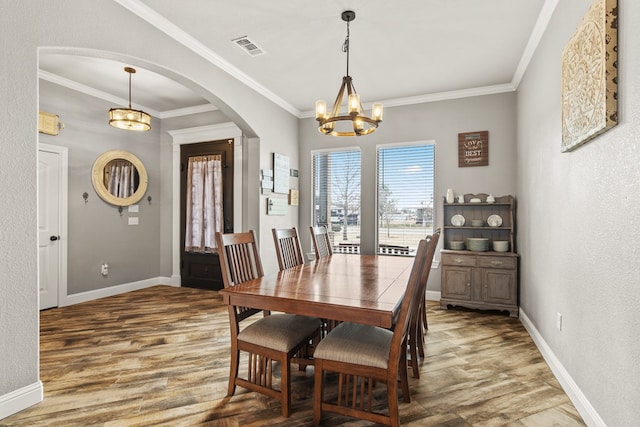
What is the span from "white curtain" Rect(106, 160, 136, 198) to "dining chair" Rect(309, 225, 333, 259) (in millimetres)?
3290

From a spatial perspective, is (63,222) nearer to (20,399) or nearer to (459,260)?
(20,399)

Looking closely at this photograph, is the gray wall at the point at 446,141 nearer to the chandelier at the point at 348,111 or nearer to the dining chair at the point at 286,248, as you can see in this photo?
the chandelier at the point at 348,111

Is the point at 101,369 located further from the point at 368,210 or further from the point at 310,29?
the point at 368,210

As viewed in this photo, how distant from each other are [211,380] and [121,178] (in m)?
3.86

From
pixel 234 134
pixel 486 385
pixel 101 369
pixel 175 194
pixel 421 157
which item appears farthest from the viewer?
pixel 175 194

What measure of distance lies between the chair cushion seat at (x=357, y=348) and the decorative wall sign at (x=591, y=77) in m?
1.59

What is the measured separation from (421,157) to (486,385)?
3.17 m

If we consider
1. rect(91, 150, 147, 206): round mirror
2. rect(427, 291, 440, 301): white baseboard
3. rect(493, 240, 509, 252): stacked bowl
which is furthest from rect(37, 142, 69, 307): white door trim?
rect(493, 240, 509, 252): stacked bowl

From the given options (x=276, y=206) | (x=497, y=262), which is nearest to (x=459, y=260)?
(x=497, y=262)

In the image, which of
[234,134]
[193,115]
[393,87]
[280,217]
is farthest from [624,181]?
[193,115]

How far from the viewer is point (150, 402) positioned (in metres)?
2.08

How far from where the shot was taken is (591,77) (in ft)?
5.85

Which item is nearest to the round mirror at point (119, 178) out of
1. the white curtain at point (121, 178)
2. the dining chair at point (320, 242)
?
the white curtain at point (121, 178)

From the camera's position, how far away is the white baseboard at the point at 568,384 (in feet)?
5.97
